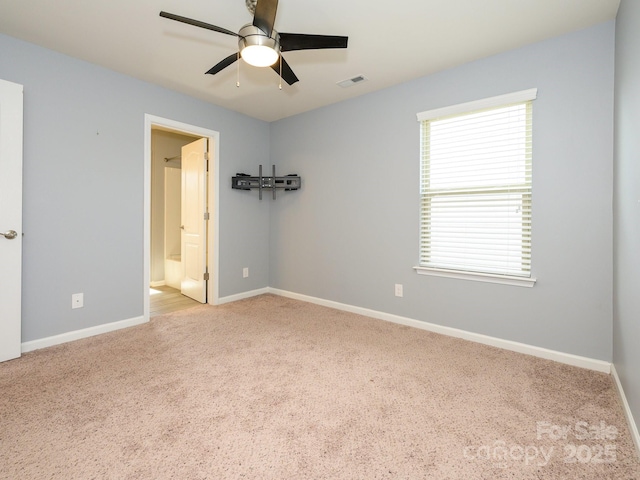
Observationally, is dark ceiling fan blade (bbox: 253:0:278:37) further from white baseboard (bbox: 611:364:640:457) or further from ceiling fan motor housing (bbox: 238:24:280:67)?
white baseboard (bbox: 611:364:640:457)

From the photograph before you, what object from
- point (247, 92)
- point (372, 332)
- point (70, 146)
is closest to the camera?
point (70, 146)

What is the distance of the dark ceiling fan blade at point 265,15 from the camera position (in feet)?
5.50

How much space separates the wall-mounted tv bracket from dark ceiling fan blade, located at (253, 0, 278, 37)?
2.38m

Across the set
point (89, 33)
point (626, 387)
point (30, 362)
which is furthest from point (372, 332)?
point (89, 33)

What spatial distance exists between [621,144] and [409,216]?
5.35 feet

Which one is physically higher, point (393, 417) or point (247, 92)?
point (247, 92)

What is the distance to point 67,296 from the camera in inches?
110

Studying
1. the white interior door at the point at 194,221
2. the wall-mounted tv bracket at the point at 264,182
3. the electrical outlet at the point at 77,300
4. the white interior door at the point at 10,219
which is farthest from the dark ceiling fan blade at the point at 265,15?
the electrical outlet at the point at 77,300

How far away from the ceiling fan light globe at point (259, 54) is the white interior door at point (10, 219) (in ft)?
6.20

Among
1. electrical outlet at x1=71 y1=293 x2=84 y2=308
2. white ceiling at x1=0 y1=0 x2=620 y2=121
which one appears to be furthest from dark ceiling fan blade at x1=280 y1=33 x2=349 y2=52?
electrical outlet at x1=71 y1=293 x2=84 y2=308

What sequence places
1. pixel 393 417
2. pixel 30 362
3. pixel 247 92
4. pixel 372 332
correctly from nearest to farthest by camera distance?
1. pixel 393 417
2. pixel 30 362
3. pixel 372 332
4. pixel 247 92

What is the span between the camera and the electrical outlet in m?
2.82

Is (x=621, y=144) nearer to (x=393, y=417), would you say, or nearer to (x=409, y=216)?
(x=409, y=216)

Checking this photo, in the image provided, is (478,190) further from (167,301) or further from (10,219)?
(167,301)
